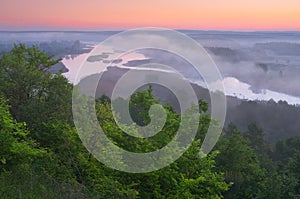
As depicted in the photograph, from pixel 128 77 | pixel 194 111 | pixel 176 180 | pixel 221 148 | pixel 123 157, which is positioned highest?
pixel 128 77

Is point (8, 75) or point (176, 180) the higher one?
point (8, 75)

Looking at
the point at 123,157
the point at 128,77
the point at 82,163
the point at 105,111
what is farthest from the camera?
the point at 105,111

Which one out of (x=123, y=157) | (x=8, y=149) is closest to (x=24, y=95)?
(x=8, y=149)

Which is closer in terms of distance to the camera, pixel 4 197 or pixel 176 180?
pixel 4 197

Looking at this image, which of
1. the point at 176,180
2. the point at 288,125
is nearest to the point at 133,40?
the point at 176,180

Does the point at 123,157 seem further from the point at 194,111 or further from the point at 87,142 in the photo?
the point at 194,111

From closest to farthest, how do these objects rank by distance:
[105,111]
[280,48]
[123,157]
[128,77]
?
[123,157]
[128,77]
[105,111]
[280,48]

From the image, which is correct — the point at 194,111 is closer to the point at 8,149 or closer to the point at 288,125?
the point at 8,149
